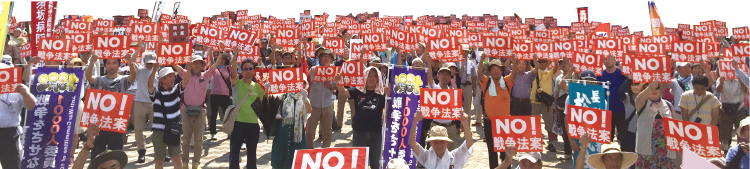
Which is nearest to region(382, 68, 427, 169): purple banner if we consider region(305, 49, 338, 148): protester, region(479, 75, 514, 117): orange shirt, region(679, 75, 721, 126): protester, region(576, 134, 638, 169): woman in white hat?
region(479, 75, 514, 117): orange shirt

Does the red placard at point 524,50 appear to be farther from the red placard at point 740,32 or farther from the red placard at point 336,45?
the red placard at point 740,32

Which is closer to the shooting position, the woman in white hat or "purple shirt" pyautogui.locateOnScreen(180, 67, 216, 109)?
the woman in white hat

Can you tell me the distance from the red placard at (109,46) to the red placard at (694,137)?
7.67 m

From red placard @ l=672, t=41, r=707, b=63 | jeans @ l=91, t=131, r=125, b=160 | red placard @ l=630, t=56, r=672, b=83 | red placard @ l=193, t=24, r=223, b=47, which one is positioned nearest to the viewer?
red placard @ l=630, t=56, r=672, b=83

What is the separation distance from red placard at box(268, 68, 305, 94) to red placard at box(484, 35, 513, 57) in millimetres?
3605

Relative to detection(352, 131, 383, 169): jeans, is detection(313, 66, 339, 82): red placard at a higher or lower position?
higher

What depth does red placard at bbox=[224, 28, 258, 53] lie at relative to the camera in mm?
10734

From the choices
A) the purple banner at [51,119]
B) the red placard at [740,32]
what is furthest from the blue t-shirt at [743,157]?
the red placard at [740,32]

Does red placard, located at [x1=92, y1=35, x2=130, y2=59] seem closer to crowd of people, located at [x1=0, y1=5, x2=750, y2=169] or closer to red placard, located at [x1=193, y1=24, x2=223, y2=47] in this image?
crowd of people, located at [x1=0, y1=5, x2=750, y2=169]

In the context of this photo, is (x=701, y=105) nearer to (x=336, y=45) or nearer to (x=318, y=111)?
(x=318, y=111)

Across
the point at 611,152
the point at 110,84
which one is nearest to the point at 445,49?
the point at 611,152

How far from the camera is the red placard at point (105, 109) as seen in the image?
6984 mm

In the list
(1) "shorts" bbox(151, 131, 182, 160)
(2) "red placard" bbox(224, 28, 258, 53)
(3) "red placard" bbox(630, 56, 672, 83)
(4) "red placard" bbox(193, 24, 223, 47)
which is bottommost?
(1) "shorts" bbox(151, 131, 182, 160)

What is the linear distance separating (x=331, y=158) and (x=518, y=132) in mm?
2334
